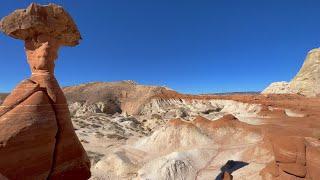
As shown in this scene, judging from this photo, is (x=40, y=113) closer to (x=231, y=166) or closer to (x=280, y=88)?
(x=231, y=166)

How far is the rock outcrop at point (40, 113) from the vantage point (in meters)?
7.42

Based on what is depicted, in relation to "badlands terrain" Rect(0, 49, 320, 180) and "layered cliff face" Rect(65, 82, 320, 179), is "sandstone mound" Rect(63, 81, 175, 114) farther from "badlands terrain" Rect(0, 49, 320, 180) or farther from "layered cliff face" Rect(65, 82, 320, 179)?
"layered cliff face" Rect(65, 82, 320, 179)

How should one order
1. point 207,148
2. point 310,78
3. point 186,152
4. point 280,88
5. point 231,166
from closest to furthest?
point 231,166 < point 186,152 < point 207,148 < point 310,78 < point 280,88

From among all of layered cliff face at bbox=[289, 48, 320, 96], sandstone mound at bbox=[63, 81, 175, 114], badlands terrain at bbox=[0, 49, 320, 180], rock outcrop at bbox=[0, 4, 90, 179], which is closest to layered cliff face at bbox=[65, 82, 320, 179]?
badlands terrain at bbox=[0, 49, 320, 180]

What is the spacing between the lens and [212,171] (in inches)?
608

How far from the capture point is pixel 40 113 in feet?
26.1

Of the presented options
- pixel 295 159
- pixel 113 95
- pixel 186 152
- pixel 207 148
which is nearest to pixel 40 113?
pixel 295 159

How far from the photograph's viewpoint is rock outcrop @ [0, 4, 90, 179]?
742cm

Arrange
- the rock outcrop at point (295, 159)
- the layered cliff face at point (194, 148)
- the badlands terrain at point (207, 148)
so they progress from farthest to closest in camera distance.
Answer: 1. the layered cliff face at point (194, 148)
2. the badlands terrain at point (207, 148)
3. the rock outcrop at point (295, 159)

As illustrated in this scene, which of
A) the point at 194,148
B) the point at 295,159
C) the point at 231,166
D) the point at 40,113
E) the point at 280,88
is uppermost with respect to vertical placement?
the point at 280,88

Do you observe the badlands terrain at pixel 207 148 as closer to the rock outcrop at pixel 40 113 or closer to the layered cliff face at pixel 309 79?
the rock outcrop at pixel 40 113

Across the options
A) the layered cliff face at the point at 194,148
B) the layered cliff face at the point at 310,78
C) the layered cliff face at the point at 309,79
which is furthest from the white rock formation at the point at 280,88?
the layered cliff face at the point at 194,148

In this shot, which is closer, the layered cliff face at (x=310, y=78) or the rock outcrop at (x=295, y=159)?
the rock outcrop at (x=295, y=159)

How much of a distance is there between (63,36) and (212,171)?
32.4 feet
